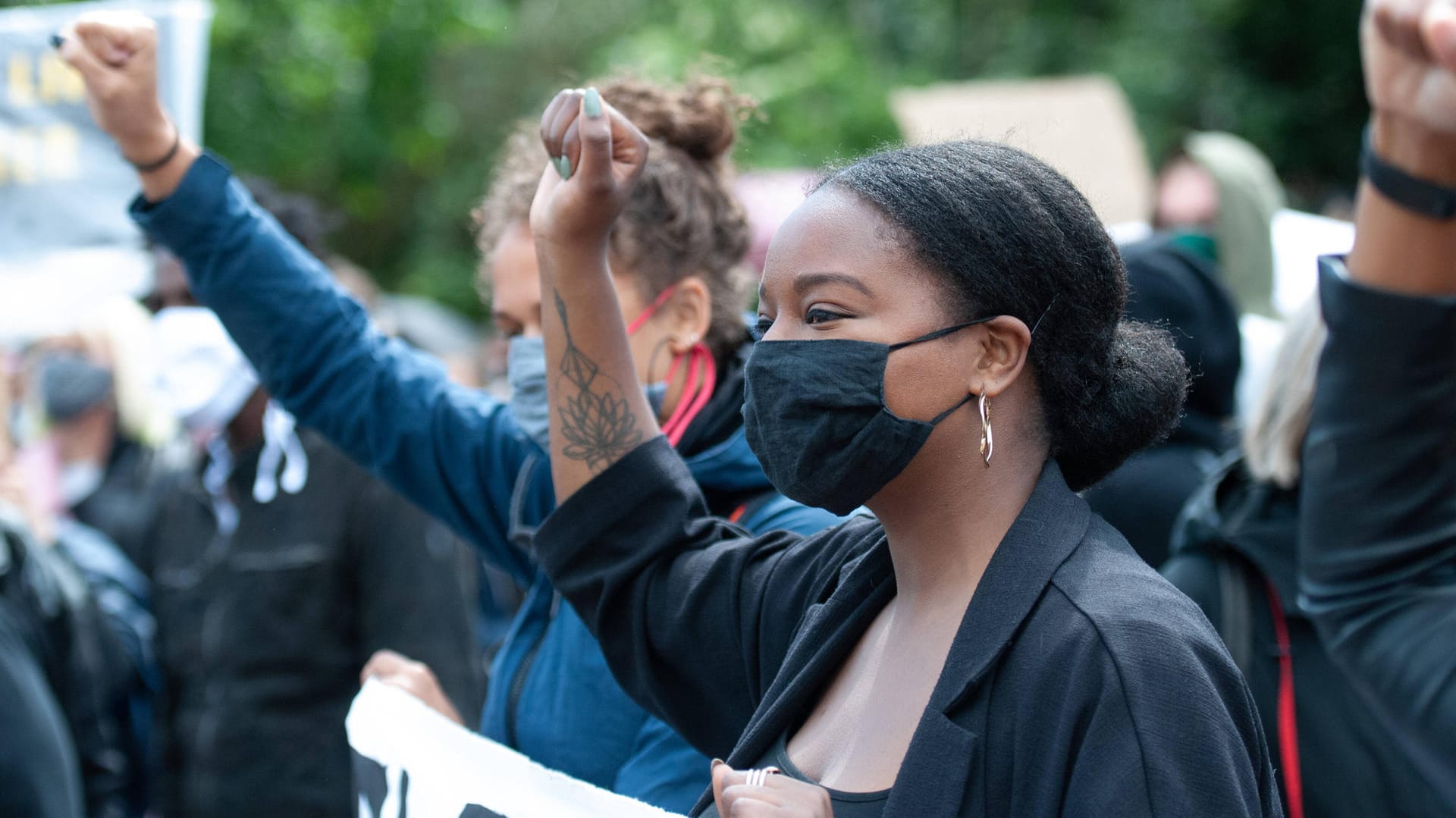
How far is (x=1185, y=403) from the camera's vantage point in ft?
11.4

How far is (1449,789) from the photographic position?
1.86m

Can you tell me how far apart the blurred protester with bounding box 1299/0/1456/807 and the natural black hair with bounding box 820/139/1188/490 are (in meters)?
0.24

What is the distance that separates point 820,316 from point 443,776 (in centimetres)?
93

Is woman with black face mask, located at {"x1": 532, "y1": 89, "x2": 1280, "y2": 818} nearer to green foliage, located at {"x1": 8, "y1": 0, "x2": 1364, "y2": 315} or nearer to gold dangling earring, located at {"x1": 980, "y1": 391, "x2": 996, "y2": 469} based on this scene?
gold dangling earring, located at {"x1": 980, "y1": 391, "x2": 996, "y2": 469}

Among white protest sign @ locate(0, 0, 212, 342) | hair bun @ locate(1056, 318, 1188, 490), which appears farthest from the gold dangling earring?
white protest sign @ locate(0, 0, 212, 342)

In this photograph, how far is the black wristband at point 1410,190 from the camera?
153 centimetres

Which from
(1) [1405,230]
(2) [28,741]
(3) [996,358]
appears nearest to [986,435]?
(3) [996,358]

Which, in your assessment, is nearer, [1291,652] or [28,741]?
[1291,652]

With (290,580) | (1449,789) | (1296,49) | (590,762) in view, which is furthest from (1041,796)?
(1296,49)

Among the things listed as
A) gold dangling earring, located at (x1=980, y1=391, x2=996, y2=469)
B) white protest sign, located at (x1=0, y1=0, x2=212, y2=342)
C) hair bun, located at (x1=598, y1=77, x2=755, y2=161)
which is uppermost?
gold dangling earring, located at (x1=980, y1=391, x2=996, y2=469)

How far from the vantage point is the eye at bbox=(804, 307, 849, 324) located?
5.81 feet

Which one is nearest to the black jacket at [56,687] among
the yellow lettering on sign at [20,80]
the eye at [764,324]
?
the yellow lettering on sign at [20,80]

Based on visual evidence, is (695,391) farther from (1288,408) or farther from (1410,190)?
(1410,190)

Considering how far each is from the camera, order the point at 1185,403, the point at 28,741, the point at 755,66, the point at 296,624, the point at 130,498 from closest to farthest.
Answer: the point at 28,741, the point at 1185,403, the point at 296,624, the point at 130,498, the point at 755,66
